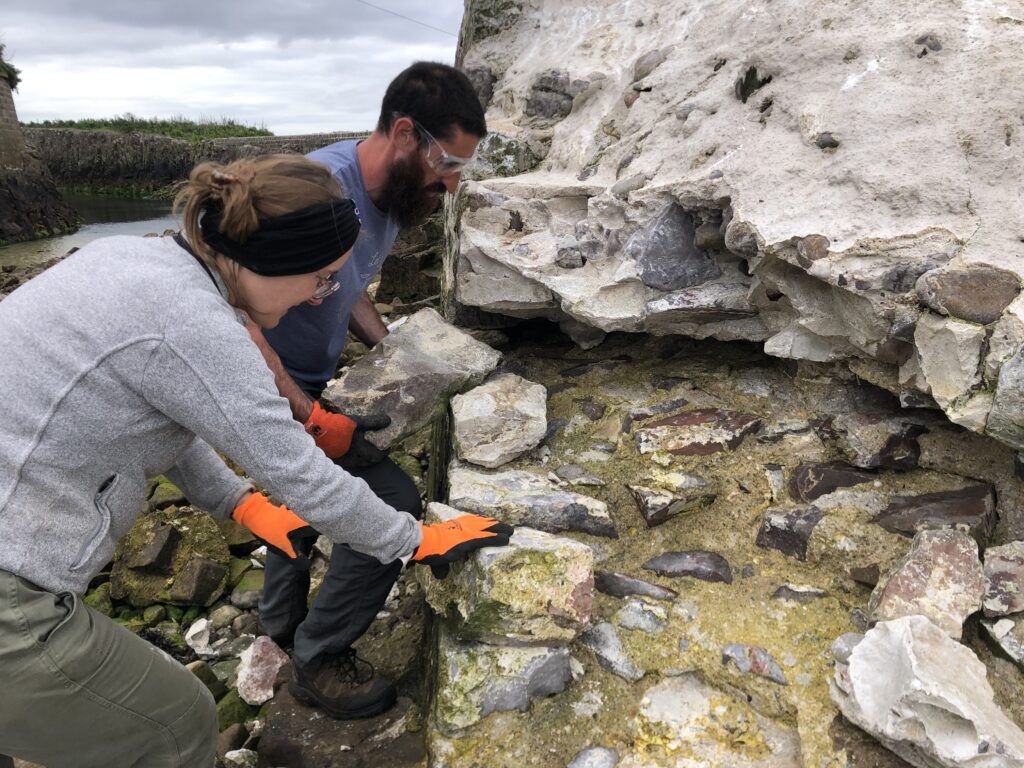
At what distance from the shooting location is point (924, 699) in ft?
5.16

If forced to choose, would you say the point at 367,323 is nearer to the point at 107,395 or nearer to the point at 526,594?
the point at 526,594

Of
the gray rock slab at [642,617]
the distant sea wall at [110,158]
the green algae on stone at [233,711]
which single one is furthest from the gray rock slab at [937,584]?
the distant sea wall at [110,158]

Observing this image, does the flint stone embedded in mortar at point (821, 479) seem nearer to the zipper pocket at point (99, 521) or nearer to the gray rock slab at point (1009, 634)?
the gray rock slab at point (1009, 634)

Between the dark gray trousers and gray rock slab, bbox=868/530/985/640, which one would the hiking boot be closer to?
the dark gray trousers

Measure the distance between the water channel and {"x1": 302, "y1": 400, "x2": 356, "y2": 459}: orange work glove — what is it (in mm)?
13274

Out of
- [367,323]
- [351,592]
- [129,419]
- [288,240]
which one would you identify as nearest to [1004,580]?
[351,592]

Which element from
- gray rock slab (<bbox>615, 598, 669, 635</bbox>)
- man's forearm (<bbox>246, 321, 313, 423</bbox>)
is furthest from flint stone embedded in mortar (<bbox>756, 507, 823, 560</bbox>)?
man's forearm (<bbox>246, 321, 313, 423</bbox>)

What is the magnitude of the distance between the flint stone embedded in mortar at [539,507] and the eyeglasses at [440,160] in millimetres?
1146

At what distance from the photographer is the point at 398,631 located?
2834 mm

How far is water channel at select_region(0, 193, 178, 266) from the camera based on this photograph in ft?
55.2

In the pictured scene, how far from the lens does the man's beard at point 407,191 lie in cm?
267

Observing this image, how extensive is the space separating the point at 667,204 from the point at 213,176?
1848mm

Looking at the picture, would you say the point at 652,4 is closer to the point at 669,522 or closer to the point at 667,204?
the point at 667,204

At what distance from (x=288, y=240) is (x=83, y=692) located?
100 cm
